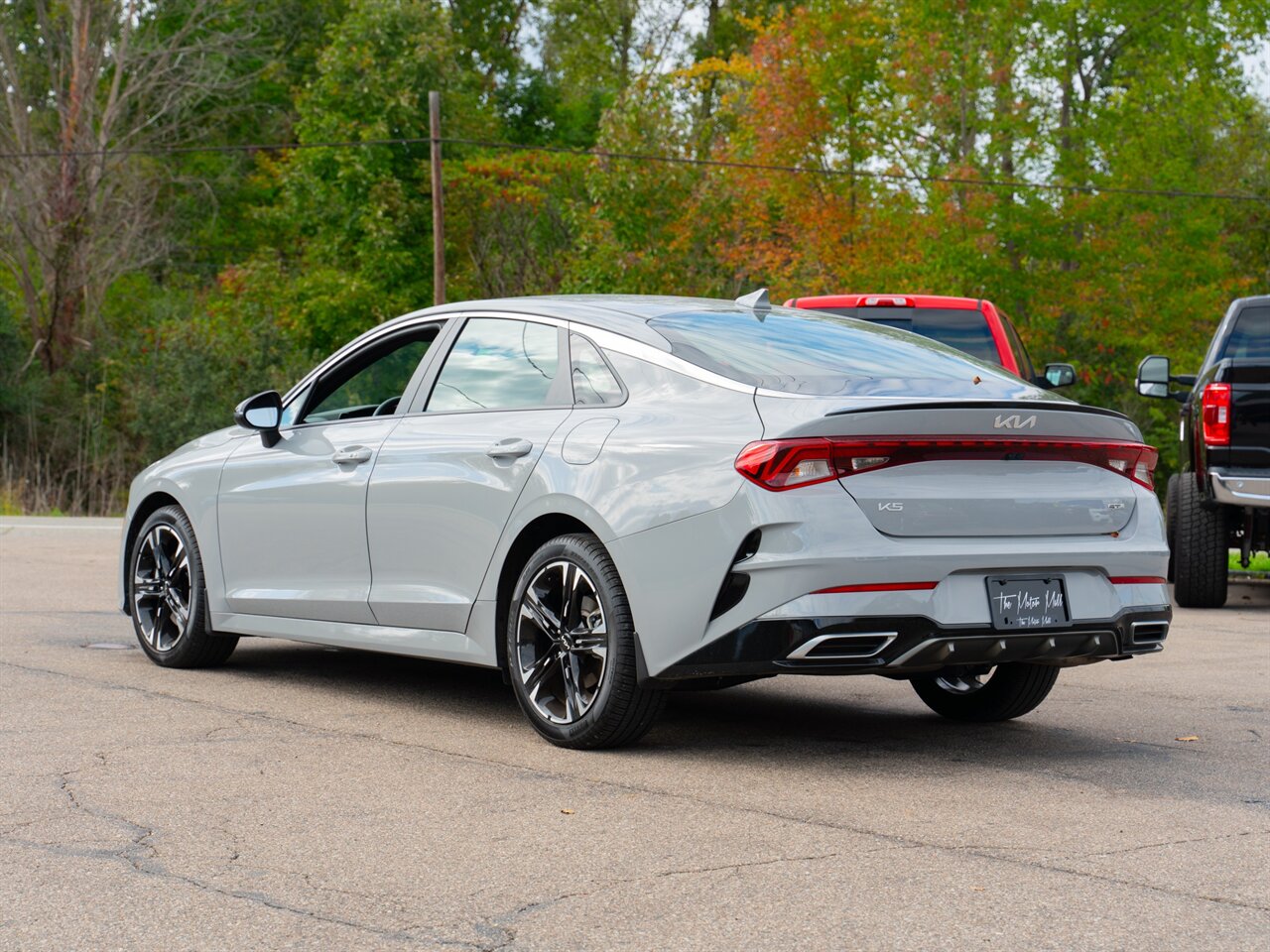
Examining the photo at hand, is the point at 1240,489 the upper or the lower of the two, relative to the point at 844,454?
lower

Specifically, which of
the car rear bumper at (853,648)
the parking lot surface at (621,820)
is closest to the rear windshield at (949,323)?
the parking lot surface at (621,820)

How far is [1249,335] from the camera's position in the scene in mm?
11812

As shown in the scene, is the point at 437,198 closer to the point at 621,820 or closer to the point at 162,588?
the point at 162,588

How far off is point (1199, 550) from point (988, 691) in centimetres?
570

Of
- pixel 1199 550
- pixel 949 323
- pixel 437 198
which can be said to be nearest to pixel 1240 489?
pixel 1199 550

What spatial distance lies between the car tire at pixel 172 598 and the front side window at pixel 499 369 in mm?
1823

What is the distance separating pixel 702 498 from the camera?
17.2ft

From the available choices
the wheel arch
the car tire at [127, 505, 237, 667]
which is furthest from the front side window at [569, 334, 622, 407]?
the car tire at [127, 505, 237, 667]

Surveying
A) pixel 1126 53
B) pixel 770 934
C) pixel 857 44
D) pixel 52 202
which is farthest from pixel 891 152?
pixel 770 934

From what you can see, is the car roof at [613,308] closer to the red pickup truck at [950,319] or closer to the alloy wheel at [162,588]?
the alloy wheel at [162,588]

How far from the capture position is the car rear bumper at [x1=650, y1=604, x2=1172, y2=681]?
5.11 m

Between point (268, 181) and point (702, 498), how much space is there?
42785mm

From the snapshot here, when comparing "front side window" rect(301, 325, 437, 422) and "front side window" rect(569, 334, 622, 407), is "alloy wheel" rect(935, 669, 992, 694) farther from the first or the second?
"front side window" rect(301, 325, 437, 422)

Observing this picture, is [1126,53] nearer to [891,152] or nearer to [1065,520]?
[891,152]
